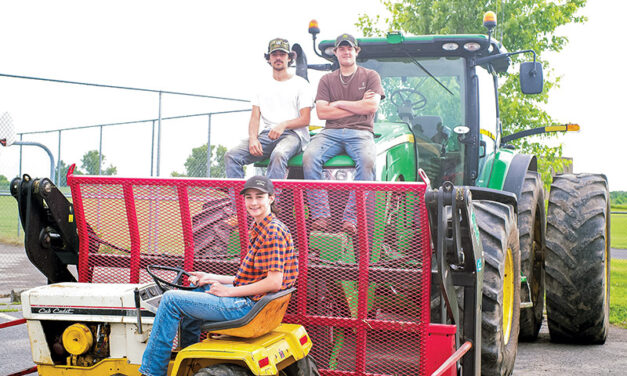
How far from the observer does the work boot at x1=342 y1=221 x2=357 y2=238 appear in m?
5.04

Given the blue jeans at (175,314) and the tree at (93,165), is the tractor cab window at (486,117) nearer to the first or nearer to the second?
the blue jeans at (175,314)

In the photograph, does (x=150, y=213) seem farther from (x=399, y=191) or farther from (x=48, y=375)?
(x=399, y=191)

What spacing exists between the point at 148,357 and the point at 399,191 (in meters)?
1.81

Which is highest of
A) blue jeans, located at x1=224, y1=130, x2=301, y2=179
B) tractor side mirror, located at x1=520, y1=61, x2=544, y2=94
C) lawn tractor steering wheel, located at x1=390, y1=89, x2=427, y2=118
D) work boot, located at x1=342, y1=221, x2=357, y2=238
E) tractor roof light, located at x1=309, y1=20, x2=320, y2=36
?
tractor roof light, located at x1=309, y1=20, x2=320, y2=36

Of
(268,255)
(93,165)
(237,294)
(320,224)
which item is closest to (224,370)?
(237,294)

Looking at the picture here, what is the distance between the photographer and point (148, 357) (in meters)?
4.34

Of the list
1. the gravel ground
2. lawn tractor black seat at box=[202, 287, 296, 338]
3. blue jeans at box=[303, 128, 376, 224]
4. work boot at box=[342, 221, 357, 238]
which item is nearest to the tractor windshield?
blue jeans at box=[303, 128, 376, 224]

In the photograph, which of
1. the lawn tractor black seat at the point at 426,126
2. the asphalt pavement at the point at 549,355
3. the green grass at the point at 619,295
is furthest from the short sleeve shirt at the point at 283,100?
the green grass at the point at 619,295

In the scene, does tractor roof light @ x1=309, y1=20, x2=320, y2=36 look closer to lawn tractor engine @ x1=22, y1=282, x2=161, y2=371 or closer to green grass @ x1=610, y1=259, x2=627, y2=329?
lawn tractor engine @ x1=22, y1=282, x2=161, y2=371

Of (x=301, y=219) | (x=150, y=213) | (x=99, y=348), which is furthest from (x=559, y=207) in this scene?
(x=99, y=348)

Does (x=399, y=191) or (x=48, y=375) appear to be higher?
(x=399, y=191)

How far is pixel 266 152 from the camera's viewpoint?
652 cm

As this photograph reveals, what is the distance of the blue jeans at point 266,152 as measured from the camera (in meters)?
6.13

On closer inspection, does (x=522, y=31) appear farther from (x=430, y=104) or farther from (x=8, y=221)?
(x=8, y=221)
